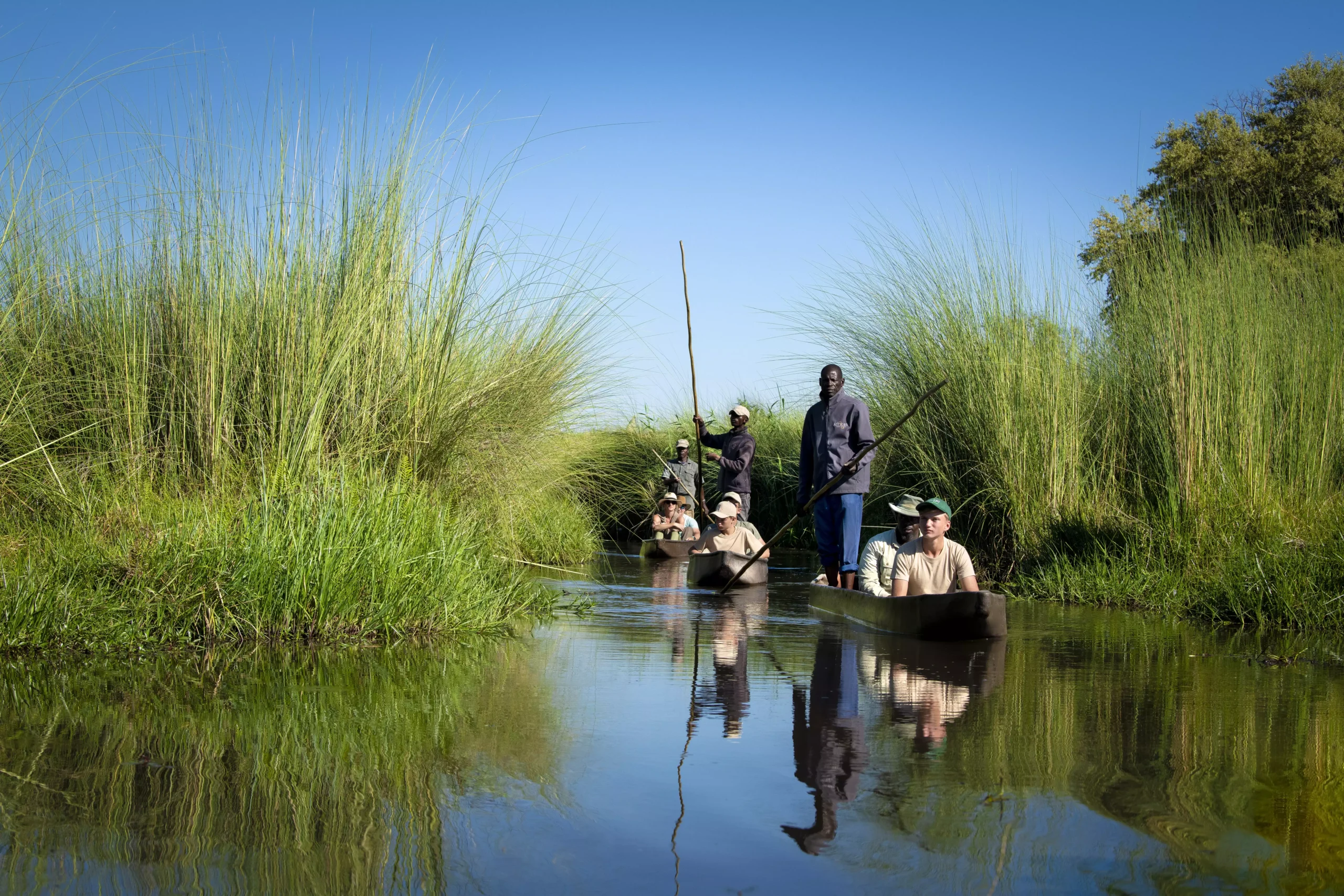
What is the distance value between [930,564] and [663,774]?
530 centimetres

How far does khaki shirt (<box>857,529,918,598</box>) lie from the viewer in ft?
33.0

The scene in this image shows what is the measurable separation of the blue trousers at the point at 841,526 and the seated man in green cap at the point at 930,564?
228 centimetres

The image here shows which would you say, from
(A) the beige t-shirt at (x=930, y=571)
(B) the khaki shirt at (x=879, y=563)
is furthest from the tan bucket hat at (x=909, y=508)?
(A) the beige t-shirt at (x=930, y=571)

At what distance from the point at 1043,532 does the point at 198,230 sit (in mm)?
8851

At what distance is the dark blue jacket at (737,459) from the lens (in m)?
16.4

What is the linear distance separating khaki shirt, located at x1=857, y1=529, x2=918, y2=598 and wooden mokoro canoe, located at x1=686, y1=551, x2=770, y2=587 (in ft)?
7.21

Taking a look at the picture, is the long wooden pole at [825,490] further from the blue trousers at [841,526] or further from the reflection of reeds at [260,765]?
the reflection of reeds at [260,765]

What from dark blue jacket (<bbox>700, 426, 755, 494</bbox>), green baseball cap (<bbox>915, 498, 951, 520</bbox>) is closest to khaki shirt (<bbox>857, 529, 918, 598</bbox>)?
green baseball cap (<bbox>915, 498, 951, 520</bbox>)

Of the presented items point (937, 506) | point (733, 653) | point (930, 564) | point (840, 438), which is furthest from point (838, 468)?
point (733, 653)

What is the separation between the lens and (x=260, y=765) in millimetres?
4582

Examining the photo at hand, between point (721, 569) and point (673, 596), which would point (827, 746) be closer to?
point (673, 596)

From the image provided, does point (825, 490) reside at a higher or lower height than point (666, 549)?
higher

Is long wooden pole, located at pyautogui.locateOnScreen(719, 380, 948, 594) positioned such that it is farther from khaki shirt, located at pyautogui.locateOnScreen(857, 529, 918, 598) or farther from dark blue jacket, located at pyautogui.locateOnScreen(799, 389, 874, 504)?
khaki shirt, located at pyautogui.locateOnScreen(857, 529, 918, 598)

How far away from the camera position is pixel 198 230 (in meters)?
8.92
